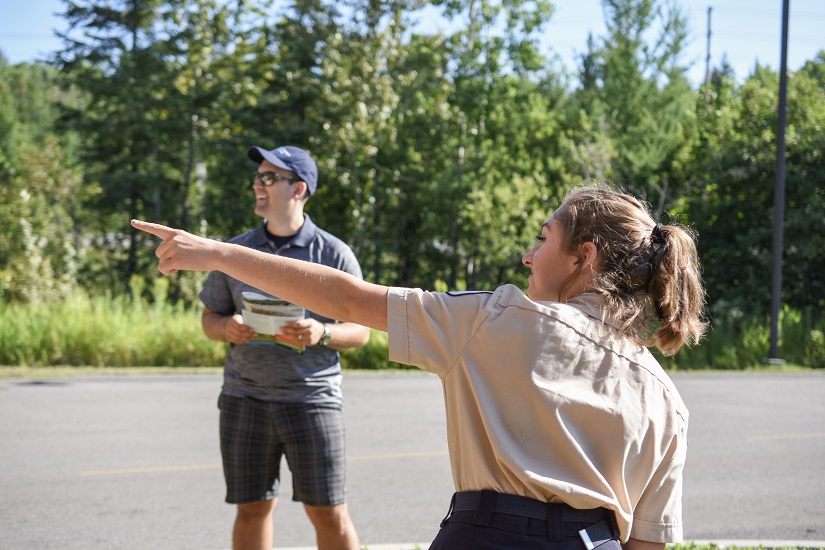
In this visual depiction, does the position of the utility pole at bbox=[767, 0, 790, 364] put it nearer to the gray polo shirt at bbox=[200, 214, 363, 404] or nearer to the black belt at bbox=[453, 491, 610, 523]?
the gray polo shirt at bbox=[200, 214, 363, 404]

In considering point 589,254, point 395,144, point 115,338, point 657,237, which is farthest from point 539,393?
point 395,144

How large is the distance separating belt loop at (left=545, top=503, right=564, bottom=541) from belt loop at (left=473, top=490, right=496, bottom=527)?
122 millimetres

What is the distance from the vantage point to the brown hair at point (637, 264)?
6.91 feet

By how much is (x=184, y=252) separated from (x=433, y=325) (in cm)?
64

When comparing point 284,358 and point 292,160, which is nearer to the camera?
point 284,358

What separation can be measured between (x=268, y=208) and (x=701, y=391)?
407 inches

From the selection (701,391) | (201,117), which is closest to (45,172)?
(201,117)

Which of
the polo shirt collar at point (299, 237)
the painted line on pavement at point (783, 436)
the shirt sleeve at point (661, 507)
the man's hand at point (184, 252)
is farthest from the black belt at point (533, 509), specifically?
the painted line on pavement at point (783, 436)

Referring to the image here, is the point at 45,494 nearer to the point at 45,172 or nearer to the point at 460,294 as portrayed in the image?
the point at 460,294

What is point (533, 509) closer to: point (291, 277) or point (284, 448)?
point (291, 277)

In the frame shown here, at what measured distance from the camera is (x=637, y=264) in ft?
6.93

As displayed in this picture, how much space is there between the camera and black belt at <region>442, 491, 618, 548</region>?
1.97 m

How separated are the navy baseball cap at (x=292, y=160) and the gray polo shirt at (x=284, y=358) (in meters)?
0.24

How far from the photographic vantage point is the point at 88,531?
600 cm
